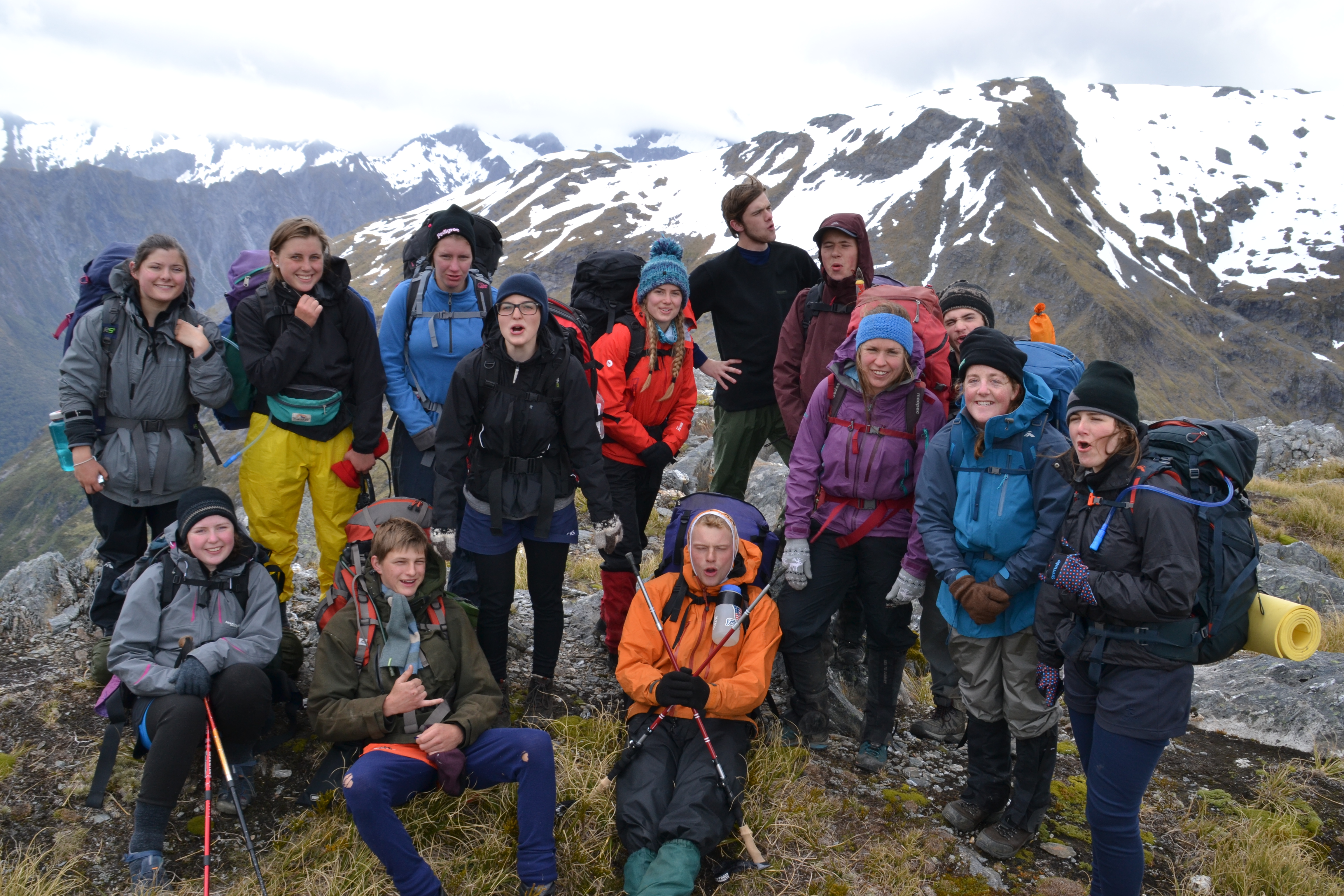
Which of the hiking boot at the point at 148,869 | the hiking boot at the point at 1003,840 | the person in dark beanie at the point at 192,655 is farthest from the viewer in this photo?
the hiking boot at the point at 1003,840

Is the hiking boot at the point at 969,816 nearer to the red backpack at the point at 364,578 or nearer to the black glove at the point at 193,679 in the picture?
the red backpack at the point at 364,578

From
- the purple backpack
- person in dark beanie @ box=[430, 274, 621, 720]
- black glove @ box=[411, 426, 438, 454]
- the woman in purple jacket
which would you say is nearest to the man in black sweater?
the woman in purple jacket

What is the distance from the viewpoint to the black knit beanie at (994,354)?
16.1 ft

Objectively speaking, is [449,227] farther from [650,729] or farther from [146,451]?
[650,729]

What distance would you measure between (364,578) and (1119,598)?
4624 mm

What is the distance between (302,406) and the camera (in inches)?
234

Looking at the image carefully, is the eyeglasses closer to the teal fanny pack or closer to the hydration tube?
the teal fanny pack

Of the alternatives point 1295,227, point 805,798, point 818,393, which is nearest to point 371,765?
point 805,798

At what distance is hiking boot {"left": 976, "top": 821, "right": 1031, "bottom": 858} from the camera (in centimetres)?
510

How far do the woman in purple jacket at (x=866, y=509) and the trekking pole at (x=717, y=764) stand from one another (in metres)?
1.08

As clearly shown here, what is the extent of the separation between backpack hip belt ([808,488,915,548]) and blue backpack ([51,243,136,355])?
588 cm

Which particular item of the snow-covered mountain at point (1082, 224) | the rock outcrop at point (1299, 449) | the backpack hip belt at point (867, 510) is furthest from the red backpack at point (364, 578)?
the snow-covered mountain at point (1082, 224)

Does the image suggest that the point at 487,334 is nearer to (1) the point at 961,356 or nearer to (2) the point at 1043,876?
(1) the point at 961,356

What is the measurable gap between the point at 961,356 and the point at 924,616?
237cm
